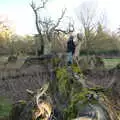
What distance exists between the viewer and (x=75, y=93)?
39.7 ft

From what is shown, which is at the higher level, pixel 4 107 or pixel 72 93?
pixel 72 93

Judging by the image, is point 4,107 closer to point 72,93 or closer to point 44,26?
point 72,93

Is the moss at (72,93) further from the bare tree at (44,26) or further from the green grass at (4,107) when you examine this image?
the bare tree at (44,26)

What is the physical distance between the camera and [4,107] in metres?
25.9

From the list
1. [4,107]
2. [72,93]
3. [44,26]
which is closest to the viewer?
[72,93]

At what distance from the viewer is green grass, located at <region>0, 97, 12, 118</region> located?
22812mm

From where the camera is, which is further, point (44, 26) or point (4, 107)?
point (44, 26)

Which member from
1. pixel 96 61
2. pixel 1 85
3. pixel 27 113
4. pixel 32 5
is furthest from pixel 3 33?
pixel 27 113

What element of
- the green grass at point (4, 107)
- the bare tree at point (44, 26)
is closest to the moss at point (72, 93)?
the green grass at point (4, 107)

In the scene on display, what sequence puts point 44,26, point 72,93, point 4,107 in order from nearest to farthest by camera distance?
point 72,93 < point 4,107 < point 44,26

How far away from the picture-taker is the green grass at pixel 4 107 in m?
22.8

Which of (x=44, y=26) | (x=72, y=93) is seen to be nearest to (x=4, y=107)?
(x=72, y=93)

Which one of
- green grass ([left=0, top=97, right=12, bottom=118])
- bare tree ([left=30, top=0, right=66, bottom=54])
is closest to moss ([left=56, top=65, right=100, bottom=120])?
green grass ([left=0, top=97, right=12, bottom=118])

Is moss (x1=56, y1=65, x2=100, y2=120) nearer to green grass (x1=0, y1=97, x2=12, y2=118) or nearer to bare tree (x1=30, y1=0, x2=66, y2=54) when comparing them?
green grass (x1=0, y1=97, x2=12, y2=118)
